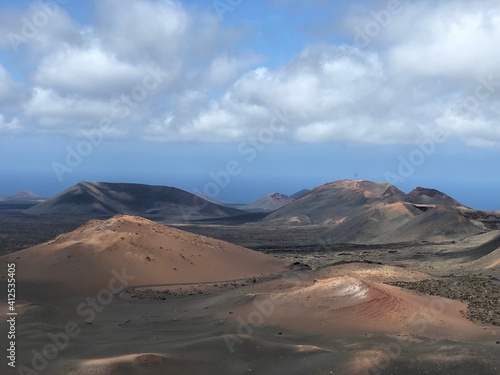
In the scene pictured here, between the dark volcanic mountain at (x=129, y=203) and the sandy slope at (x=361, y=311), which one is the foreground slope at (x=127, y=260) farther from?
Result: the dark volcanic mountain at (x=129, y=203)

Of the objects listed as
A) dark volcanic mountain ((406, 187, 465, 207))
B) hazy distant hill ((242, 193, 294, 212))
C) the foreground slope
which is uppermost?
hazy distant hill ((242, 193, 294, 212))

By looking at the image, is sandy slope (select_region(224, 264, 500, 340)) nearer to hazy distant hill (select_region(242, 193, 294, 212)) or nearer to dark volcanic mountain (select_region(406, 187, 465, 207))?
dark volcanic mountain (select_region(406, 187, 465, 207))

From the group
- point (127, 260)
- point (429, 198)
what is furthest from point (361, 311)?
point (429, 198)

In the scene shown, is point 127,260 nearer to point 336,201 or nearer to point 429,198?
point 429,198

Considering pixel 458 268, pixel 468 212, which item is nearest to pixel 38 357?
pixel 458 268

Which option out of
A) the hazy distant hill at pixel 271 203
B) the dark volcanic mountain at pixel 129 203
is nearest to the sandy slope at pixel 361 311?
the dark volcanic mountain at pixel 129 203

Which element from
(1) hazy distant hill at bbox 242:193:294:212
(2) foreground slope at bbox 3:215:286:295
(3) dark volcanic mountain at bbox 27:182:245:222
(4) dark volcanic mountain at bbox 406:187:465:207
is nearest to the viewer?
(2) foreground slope at bbox 3:215:286:295

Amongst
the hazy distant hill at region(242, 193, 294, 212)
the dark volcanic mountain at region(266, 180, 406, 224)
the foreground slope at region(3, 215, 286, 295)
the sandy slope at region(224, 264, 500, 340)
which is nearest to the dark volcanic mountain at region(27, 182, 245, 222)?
the dark volcanic mountain at region(266, 180, 406, 224)
